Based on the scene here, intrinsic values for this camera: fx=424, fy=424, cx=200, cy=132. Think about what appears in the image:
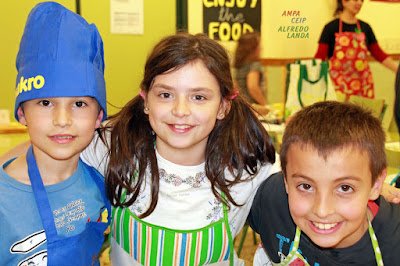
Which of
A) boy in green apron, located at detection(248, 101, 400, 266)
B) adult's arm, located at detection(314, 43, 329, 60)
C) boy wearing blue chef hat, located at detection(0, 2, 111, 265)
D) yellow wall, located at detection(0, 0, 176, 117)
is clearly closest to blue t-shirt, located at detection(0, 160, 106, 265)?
boy wearing blue chef hat, located at detection(0, 2, 111, 265)

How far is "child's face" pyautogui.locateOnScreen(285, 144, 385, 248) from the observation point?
1113mm

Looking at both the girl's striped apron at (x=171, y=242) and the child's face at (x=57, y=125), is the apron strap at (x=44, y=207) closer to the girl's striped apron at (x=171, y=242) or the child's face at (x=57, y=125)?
the child's face at (x=57, y=125)

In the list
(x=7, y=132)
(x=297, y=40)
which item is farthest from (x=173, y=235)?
(x=297, y=40)

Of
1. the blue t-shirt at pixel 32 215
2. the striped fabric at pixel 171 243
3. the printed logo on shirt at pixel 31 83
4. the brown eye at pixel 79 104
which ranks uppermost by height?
the printed logo on shirt at pixel 31 83

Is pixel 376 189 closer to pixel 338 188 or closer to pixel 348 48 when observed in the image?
pixel 338 188

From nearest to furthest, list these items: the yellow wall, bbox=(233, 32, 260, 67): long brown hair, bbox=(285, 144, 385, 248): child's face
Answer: bbox=(285, 144, 385, 248): child's face → bbox=(233, 32, 260, 67): long brown hair → the yellow wall

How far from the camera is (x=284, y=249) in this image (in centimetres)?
131

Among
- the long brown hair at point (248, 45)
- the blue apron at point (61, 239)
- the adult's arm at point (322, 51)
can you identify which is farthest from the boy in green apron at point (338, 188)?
the long brown hair at point (248, 45)

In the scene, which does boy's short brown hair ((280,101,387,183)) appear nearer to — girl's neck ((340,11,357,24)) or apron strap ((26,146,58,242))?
apron strap ((26,146,58,242))

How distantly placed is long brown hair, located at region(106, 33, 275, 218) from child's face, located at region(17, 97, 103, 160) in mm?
200

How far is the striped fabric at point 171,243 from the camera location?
1361mm

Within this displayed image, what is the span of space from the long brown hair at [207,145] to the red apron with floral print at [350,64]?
2.00 m

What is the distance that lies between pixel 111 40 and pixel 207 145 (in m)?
2.72

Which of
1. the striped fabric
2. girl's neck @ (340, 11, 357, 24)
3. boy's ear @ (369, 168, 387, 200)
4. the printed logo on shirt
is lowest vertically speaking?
the striped fabric
